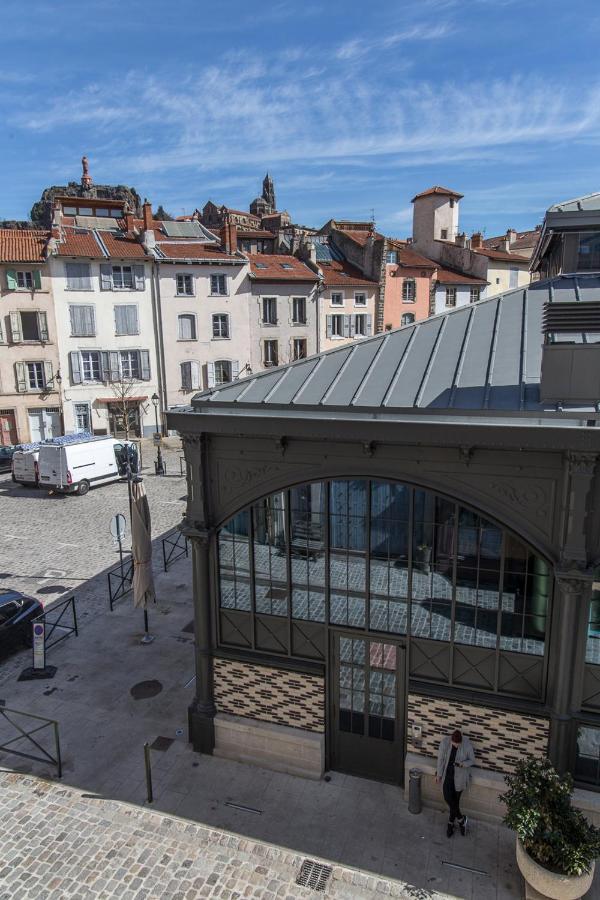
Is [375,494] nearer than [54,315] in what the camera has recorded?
Yes

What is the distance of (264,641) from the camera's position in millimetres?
9656

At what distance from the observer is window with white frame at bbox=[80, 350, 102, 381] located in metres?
35.9

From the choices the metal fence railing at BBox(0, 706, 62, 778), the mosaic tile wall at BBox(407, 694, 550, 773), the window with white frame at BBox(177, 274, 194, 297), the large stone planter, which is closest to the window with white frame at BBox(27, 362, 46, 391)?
the window with white frame at BBox(177, 274, 194, 297)

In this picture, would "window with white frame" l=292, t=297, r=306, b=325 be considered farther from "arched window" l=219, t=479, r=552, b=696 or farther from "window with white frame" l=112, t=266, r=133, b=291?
"arched window" l=219, t=479, r=552, b=696

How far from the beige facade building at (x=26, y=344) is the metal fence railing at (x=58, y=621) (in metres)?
22.3

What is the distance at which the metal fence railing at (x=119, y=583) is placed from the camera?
52.4 feet

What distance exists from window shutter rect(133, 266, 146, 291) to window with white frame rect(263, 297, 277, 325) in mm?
8028

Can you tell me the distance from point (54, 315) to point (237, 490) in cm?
2968

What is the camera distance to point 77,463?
2647 centimetres

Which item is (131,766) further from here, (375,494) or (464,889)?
(375,494)

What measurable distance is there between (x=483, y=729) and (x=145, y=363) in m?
32.8

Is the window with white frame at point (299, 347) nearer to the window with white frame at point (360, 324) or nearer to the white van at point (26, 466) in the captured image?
the window with white frame at point (360, 324)

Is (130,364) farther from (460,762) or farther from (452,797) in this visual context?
(452,797)

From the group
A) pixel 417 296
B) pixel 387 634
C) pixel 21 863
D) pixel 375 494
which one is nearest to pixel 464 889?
pixel 387 634
